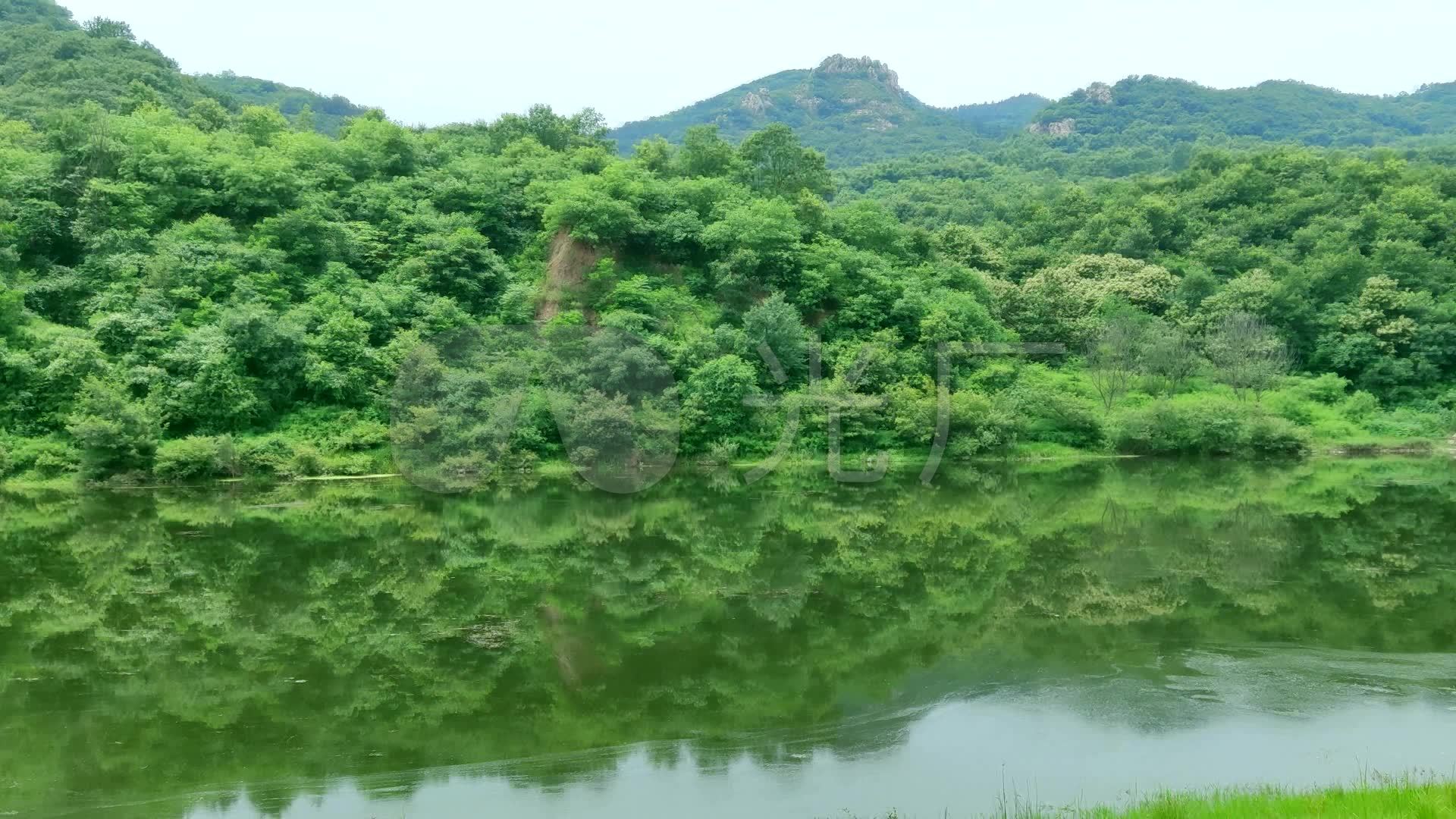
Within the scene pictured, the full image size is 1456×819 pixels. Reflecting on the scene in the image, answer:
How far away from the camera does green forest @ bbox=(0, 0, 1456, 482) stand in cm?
2614

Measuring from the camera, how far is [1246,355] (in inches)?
1275

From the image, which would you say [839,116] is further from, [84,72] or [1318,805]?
[1318,805]

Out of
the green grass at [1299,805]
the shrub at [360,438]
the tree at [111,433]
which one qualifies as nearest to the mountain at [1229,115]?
the shrub at [360,438]

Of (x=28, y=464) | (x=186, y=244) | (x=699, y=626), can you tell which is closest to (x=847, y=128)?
(x=186, y=244)

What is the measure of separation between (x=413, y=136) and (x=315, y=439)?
15.7 m

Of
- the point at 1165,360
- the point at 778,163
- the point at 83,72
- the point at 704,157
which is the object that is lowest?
the point at 1165,360

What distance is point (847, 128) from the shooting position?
102 m

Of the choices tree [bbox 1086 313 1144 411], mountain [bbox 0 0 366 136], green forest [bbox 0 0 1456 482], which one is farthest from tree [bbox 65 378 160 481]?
tree [bbox 1086 313 1144 411]

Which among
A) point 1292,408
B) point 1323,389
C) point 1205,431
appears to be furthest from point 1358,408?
point 1205,431

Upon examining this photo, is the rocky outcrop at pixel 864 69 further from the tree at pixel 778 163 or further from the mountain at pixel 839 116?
the tree at pixel 778 163

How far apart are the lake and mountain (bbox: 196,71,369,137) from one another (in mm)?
58199

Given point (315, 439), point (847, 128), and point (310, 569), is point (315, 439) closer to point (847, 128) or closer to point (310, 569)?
point (310, 569)

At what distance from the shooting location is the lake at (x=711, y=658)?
812 centimetres

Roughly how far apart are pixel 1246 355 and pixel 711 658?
26.6 m
